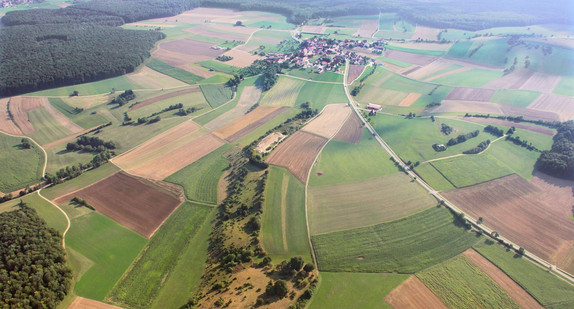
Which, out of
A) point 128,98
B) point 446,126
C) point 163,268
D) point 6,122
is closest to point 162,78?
point 128,98

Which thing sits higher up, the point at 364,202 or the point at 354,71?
the point at 354,71

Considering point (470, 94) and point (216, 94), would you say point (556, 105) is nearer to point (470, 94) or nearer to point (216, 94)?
point (470, 94)

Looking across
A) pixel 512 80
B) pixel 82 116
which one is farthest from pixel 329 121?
pixel 512 80

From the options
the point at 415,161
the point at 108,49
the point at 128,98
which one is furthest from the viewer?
the point at 108,49

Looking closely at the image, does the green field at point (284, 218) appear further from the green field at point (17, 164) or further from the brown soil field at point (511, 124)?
the brown soil field at point (511, 124)

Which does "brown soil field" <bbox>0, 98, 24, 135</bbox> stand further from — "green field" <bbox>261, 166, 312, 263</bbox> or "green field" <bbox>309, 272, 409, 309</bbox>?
"green field" <bbox>309, 272, 409, 309</bbox>

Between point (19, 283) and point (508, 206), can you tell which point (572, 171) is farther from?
point (19, 283)

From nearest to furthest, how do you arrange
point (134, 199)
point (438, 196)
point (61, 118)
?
point (134, 199), point (438, 196), point (61, 118)

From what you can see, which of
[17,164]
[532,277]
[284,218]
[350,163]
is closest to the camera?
[532,277]
